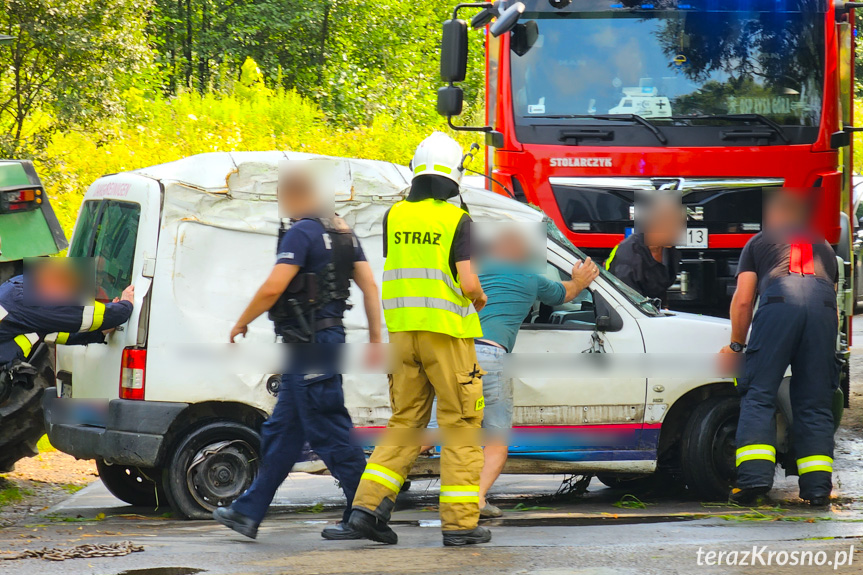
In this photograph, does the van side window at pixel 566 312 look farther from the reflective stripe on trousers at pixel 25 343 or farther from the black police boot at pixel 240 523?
the reflective stripe on trousers at pixel 25 343

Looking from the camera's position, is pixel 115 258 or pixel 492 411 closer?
pixel 492 411

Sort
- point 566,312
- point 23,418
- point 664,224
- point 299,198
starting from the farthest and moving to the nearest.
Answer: point 664,224 < point 23,418 < point 566,312 < point 299,198

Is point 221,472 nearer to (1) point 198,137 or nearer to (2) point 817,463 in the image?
(2) point 817,463

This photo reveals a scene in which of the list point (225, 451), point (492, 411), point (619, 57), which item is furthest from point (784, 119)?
point (225, 451)

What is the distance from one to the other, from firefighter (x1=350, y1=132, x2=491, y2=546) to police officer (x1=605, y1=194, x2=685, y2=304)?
301 cm

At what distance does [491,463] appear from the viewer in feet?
20.3

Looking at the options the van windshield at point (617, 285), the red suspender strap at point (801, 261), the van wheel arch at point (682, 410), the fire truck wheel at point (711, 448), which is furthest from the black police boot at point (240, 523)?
the red suspender strap at point (801, 261)

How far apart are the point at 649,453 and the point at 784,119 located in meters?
3.53

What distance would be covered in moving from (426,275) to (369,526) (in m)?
1.12

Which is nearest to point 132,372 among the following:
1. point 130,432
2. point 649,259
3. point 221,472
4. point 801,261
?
point 130,432

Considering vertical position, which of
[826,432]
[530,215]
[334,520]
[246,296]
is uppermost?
[530,215]

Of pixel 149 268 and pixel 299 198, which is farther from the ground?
pixel 299 198

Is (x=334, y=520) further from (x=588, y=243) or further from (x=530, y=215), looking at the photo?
(x=588, y=243)

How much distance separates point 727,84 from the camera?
9305mm
